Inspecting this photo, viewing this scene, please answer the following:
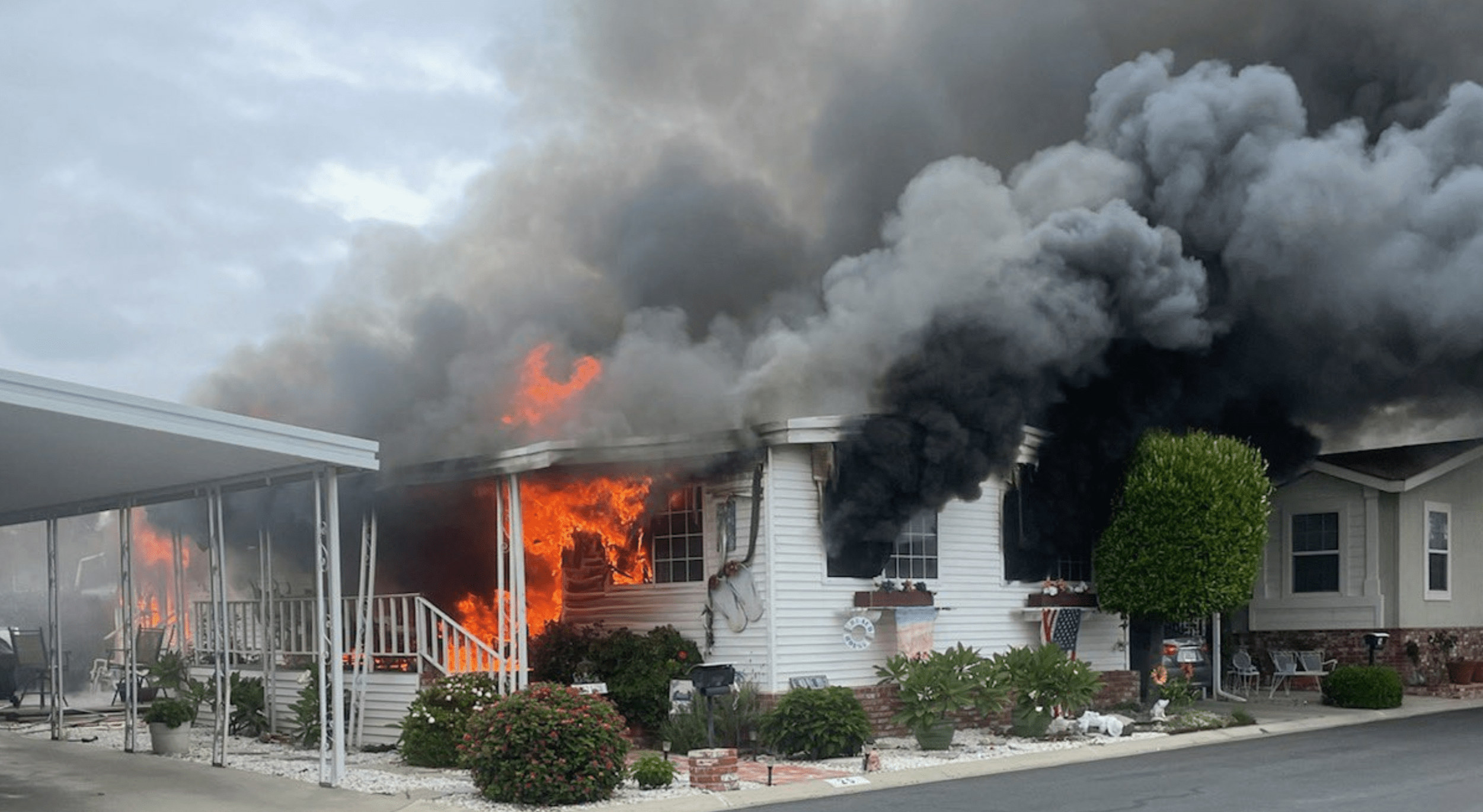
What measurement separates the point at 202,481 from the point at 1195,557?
12.1 m

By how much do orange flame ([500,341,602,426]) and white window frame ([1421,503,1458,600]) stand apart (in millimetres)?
14392

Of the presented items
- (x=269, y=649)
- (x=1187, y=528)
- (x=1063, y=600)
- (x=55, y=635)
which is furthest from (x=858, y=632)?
(x=55, y=635)

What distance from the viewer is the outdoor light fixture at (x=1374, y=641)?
73.4ft

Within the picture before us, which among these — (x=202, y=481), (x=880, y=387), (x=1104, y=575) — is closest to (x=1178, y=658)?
(x=1104, y=575)

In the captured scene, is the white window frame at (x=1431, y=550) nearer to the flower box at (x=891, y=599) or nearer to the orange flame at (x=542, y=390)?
the flower box at (x=891, y=599)

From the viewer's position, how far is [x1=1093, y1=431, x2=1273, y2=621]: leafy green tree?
18.8 metres

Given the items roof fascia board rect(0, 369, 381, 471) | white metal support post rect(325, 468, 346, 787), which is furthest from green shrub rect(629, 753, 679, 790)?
roof fascia board rect(0, 369, 381, 471)

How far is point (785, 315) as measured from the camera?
2572 cm

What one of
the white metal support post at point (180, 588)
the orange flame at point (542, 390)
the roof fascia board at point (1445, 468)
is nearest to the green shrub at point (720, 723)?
the orange flame at point (542, 390)

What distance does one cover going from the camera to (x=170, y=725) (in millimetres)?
15656

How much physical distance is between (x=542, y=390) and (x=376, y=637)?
3662 mm

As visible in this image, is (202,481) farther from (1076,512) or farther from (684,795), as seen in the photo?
(1076,512)

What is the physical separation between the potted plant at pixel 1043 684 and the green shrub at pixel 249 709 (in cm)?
886

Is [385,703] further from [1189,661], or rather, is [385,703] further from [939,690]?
[1189,661]
